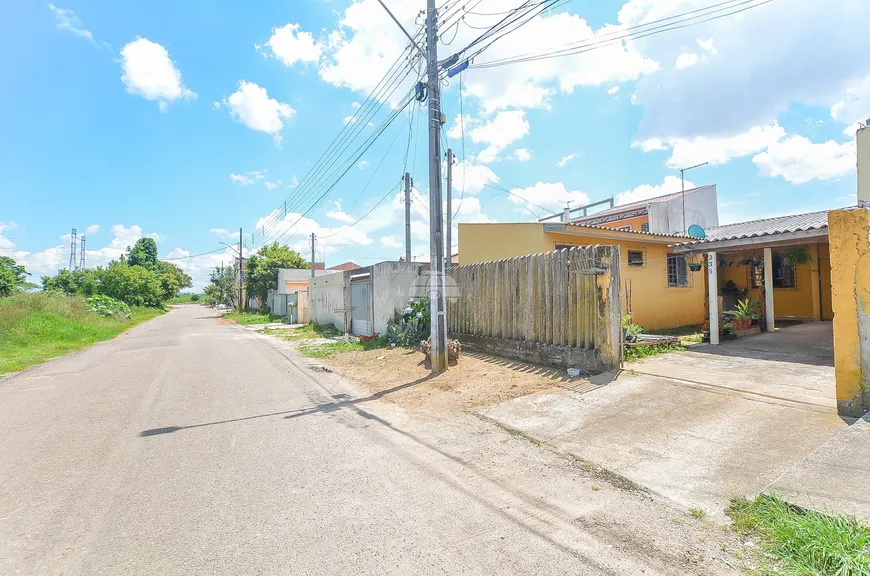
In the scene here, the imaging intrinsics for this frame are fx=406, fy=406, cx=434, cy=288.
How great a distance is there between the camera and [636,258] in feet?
41.2

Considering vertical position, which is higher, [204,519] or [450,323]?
Result: [450,323]

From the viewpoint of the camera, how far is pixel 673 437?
4246mm

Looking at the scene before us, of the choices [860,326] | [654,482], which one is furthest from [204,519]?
[860,326]

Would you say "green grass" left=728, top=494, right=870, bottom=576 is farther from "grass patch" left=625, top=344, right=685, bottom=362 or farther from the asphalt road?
"grass patch" left=625, top=344, right=685, bottom=362

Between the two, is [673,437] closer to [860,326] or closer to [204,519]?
[860,326]

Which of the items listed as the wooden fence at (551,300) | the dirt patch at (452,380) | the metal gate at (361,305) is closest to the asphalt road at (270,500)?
the dirt patch at (452,380)

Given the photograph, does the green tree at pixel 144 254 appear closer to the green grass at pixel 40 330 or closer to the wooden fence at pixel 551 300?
the green grass at pixel 40 330

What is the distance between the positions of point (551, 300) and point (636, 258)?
633 centimetres

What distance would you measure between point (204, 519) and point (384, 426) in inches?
94.7

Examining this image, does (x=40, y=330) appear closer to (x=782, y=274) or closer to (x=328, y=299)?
(x=328, y=299)

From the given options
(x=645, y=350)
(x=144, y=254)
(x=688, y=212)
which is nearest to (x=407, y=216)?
(x=645, y=350)

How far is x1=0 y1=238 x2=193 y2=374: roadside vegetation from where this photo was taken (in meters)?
13.3

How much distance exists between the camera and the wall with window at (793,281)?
43.1ft

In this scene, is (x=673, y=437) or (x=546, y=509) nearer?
(x=546, y=509)
